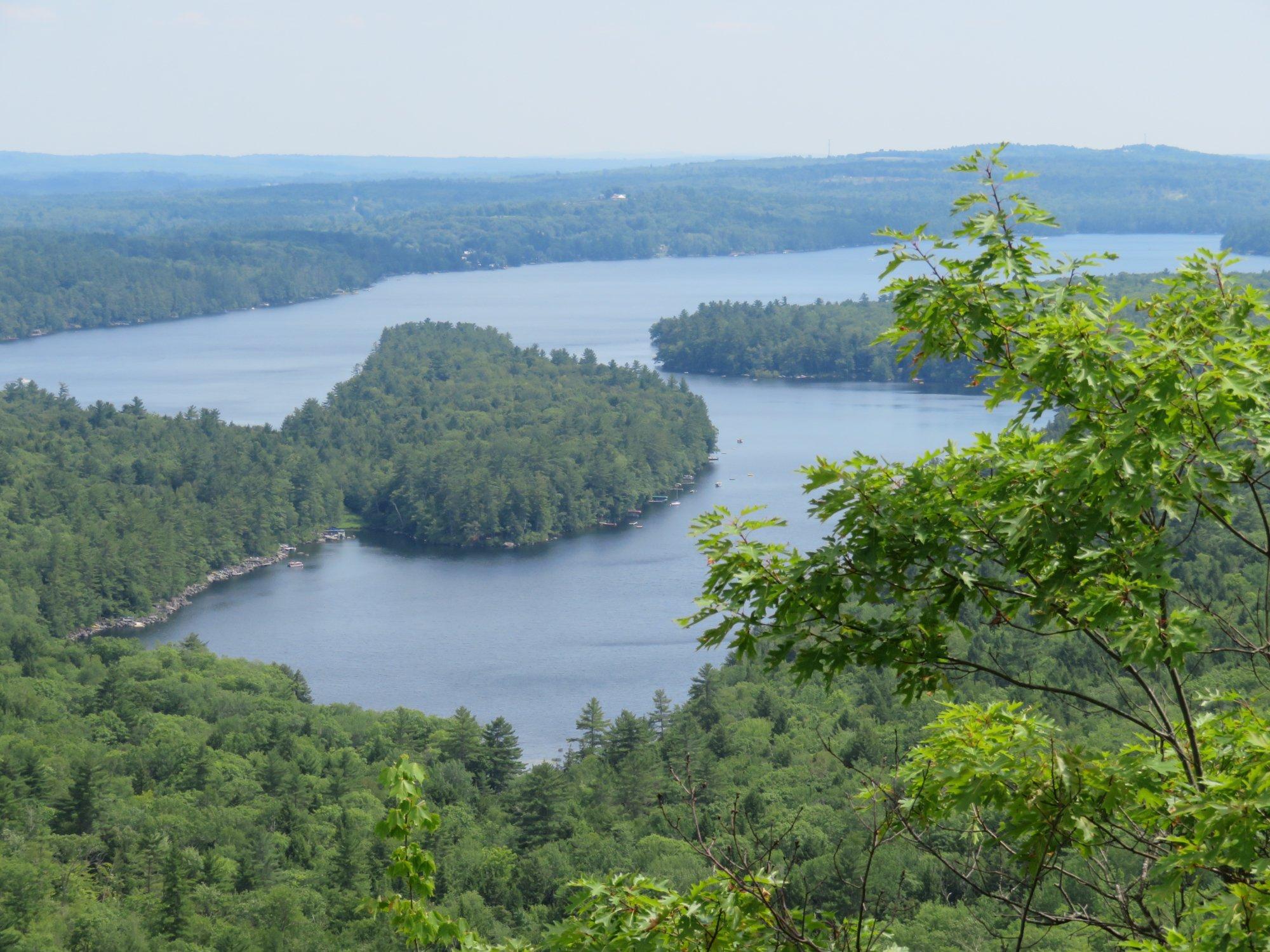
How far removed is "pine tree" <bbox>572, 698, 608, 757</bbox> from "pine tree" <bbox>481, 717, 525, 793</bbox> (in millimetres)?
1661

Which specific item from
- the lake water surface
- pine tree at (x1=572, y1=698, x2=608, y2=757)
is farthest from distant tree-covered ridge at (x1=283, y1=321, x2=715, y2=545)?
pine tree at (x1=572, y1=698, x2=608, y2=757)

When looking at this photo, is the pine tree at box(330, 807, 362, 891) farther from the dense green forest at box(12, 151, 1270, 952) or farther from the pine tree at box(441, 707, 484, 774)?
the pine tree at box(441, 707, 484, 774)

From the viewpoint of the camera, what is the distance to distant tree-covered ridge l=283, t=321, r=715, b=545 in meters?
66.6

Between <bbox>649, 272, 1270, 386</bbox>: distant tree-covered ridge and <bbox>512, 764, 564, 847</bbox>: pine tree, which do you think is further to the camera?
<bbox>649, 272, 1270, 386</bbox>: distant tree-covered ridge

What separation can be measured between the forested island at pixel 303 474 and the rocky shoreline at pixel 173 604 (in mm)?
331

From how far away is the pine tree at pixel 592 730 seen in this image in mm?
34500

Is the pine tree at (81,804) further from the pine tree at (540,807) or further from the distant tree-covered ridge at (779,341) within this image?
the distant tree-covered ridge at (779,341)

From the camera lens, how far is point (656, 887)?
548cm

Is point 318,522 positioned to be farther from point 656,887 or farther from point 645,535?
point 656,887

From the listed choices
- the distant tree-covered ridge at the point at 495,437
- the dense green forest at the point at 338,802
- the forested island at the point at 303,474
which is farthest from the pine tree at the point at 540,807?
the distant tree-covered ridge at the point at 495,437

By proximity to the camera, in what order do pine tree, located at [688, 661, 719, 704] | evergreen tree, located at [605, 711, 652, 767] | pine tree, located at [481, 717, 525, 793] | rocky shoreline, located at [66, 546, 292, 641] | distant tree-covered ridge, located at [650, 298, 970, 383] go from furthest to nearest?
distant tree-covered ridge, located at [650, 298, 970, 383]
rocky shoreline, located at [66, 546, 292, 641]
pine tree, located at [688, 661, 719, 704]
evergreen tree, located at [605, 711, 652, 767]
pine tree, located at [481, 717, 525, 793]

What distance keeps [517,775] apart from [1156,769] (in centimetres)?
2998

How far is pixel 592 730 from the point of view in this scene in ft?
Result: 115

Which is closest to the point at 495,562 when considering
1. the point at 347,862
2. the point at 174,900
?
the point at 347,862
